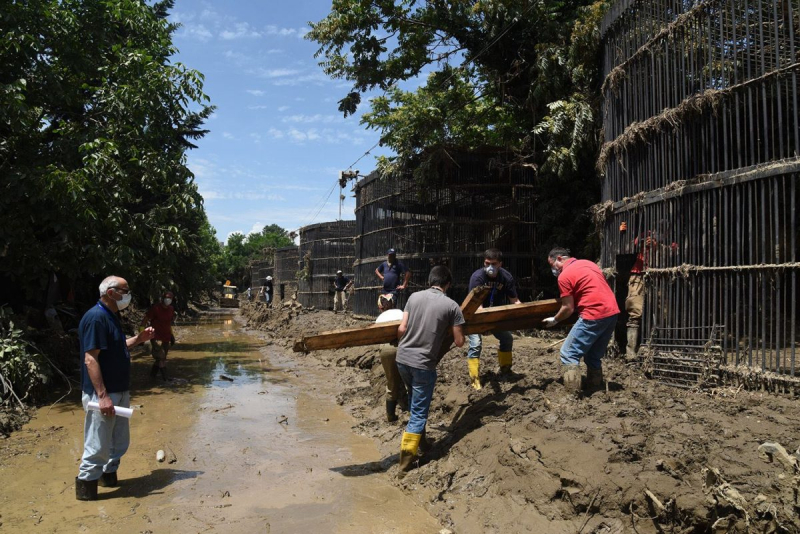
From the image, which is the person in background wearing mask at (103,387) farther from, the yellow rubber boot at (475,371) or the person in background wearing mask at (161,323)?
the person in background wearing mask at (161,323)

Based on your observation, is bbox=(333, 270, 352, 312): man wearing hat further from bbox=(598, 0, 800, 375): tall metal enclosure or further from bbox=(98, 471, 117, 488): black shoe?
bbox=(98, 471, 117, 488): black shoe

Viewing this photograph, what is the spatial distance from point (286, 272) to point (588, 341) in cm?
2907

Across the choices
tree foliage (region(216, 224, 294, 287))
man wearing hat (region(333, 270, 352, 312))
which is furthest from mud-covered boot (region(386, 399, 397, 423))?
tree foliage (region(216, 224, 294, 287))

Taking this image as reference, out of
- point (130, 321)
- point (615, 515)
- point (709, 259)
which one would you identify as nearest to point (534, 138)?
point (709, 259)

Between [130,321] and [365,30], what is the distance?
1205 cm

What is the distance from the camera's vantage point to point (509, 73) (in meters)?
13.6

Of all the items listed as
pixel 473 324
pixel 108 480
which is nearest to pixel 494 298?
pixel 473 324

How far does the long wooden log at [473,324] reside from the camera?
18.1 ft

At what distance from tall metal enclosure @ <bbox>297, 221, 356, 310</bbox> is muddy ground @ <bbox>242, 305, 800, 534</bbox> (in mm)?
18374

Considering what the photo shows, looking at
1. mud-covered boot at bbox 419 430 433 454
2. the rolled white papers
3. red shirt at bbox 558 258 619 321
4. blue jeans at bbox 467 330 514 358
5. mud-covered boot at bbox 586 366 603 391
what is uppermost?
red shirt at bbox 558 258 619 321

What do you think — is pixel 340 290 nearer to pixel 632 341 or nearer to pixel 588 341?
pixel 632 341

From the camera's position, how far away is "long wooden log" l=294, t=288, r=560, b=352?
217 inches

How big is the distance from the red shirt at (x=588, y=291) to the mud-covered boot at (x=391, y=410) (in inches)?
106

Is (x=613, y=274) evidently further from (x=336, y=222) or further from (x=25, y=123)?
(x=336, y=222)
